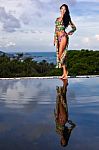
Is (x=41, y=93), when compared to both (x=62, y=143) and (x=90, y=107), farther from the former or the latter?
(x=62, y=143)

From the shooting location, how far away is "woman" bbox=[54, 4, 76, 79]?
981 centimetres

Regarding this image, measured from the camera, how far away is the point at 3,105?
6.23m

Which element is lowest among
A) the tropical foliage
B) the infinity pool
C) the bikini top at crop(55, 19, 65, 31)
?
the infinity pool

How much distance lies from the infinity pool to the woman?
2.70 meters

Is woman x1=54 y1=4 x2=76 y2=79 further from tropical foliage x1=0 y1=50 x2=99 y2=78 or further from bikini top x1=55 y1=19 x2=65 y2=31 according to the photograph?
tropical foliage x1=0 y1=50 x2=99 y2=78

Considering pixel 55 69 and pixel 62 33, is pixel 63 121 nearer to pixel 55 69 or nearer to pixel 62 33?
pixel 62 33

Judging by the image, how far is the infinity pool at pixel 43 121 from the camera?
363 cm

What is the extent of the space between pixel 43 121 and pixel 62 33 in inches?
214

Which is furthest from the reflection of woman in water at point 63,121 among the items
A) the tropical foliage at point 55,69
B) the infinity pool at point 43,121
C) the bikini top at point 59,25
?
the tropical foliage at point 55,69

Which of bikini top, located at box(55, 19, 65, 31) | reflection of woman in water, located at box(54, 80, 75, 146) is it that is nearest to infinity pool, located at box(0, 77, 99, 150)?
reflection of woman in water, located at box(54, 80, 75, 146)

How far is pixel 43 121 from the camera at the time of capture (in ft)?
15.8

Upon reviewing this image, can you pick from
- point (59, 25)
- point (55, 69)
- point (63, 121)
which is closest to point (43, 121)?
point (63, 121)

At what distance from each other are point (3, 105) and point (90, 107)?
1290 millimetres

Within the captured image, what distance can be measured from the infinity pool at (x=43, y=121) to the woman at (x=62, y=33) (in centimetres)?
270
